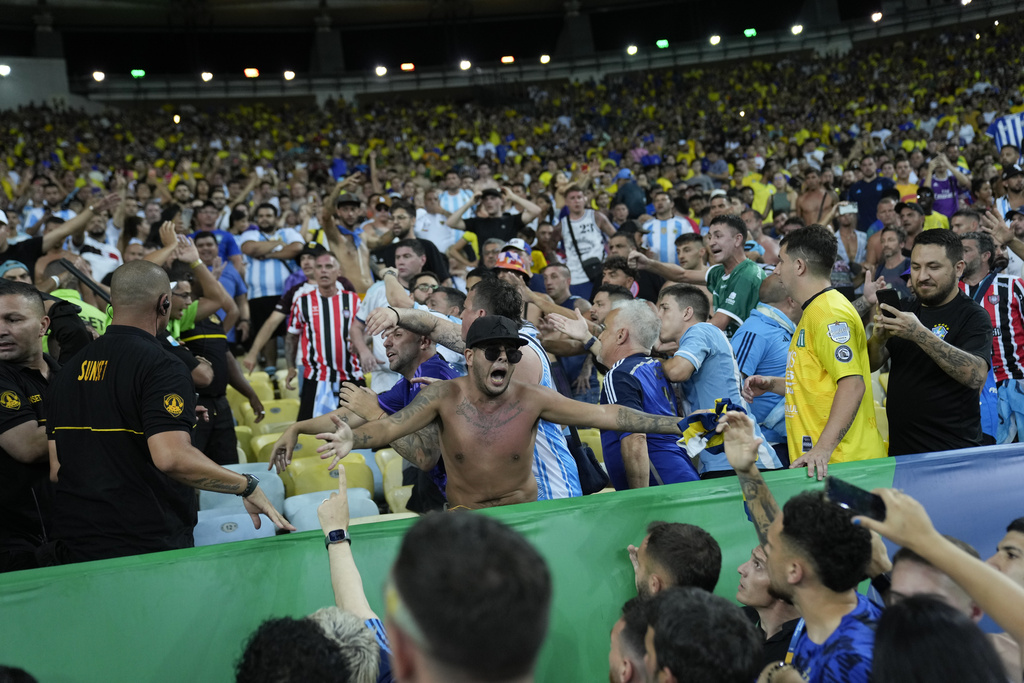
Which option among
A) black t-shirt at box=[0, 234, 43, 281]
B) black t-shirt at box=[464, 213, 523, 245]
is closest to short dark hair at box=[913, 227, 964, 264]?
black t-shirt at box=[0, 234, 43, 281]

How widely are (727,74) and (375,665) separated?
29.5 m

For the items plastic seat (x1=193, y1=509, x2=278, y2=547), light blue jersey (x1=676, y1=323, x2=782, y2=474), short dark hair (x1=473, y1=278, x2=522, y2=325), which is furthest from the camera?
light blue jersey (x1=676, y1=323, x2=782, y2=474)

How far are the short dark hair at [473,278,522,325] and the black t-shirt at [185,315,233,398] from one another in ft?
10.2

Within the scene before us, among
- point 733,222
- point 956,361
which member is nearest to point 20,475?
point 956,361

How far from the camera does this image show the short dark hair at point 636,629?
2617mm

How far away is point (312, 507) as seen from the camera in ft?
16.0

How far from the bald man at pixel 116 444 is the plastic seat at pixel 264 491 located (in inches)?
61.2

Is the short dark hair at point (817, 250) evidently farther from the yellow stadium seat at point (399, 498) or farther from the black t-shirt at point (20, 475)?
the black t-shirt at point (20, 475)

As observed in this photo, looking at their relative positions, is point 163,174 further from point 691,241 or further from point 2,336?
point 2,336

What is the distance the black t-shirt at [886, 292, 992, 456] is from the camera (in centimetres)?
427

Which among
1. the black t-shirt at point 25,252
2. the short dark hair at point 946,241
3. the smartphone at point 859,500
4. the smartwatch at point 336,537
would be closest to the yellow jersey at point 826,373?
the short dark hair at point 946,241

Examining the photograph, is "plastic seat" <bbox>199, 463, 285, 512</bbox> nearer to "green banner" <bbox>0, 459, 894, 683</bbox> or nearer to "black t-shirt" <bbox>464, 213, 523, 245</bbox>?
"green banner" <bbox>0, 459, 894, 683</bbox>

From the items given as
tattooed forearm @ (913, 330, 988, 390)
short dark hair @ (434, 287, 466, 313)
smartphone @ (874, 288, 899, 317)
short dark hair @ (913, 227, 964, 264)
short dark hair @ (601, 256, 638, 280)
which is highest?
short dark hair @ (601, 256, 638, 280)

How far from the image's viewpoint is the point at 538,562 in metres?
1.42
